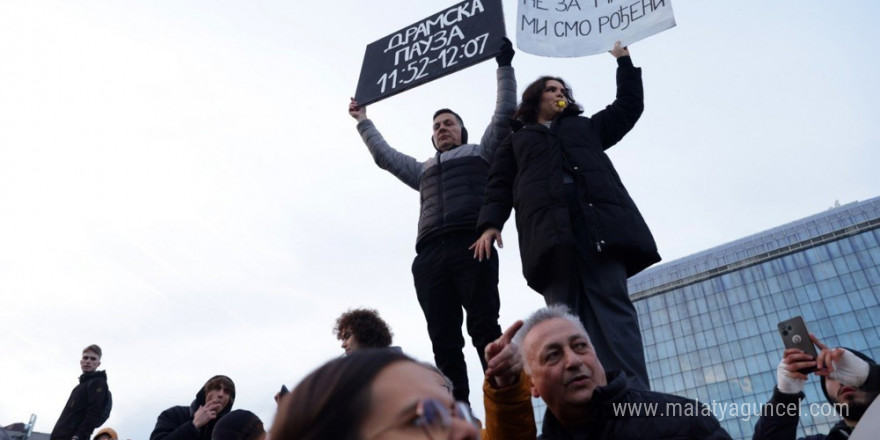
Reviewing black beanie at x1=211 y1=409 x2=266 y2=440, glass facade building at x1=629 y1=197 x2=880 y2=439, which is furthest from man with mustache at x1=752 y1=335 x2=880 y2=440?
glass facade building at x1=629 y1=197 x2=880 y2=439

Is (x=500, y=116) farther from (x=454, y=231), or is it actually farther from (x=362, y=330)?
(x=362, y=330)

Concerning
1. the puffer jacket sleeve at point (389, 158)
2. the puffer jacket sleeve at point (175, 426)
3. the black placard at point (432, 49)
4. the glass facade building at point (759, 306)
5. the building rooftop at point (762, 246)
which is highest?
the building rooftop at point (762, 246)

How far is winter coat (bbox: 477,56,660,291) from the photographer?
3410 mm

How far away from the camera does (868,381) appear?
8.36ft

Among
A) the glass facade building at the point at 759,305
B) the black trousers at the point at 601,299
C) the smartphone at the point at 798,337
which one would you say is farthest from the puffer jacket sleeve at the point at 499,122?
the glass facade building at the point at 759,305

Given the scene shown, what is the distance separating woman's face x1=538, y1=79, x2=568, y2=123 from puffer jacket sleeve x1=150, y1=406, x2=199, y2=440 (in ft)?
12.8

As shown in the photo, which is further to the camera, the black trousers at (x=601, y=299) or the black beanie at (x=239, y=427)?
the black beanie at (x=239, y=427)

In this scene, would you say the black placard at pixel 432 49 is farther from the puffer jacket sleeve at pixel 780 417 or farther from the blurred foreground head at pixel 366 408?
the blurred foreground head at pixel 366 408

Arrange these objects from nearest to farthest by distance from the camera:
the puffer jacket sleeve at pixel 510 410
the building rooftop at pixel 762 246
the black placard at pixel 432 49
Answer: the puffer jacket sleeve at pixel 510 410
the black placard at pixel 432 49
the building rooftop at pixel 762 246

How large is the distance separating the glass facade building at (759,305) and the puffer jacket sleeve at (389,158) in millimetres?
63888

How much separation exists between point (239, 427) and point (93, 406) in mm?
5095

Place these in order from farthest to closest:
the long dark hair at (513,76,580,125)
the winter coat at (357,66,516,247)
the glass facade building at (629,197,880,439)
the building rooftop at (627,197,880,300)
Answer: the building rooftop at (627,197,880,300) < the glass facade building at (629,197,880,439) < the winter coat at (357,66,516,247) < the long dark hair at (513,76,580,125)

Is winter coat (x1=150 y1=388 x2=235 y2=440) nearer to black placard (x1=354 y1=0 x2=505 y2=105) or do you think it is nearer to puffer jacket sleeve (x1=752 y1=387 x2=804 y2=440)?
black placard (x1=354 y1=0 x2=505 y2=105)

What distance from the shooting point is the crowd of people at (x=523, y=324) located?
3.58 ft
